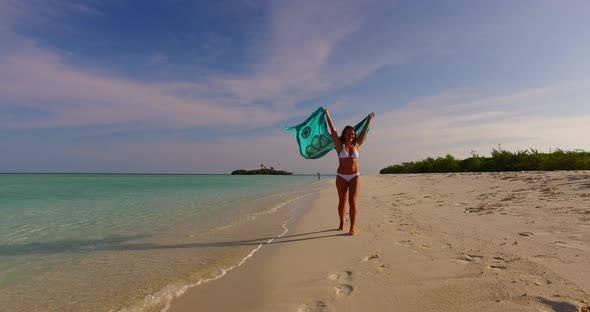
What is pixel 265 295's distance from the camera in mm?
3160

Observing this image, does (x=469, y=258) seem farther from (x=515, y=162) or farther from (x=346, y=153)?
(x=515, y=162)

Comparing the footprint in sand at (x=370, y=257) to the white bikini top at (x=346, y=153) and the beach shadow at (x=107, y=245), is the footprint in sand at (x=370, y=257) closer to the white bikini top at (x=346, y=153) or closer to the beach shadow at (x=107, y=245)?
the beach shadow at (x=107, y=245)

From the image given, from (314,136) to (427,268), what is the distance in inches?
206

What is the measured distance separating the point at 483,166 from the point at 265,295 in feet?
88.9

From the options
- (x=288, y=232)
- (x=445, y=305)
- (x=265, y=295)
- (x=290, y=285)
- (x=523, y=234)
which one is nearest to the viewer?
(x=445, y=305)

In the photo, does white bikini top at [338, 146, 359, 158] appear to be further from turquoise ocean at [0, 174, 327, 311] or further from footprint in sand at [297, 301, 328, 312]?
footprint in sand at [297, 301, 328, 312]

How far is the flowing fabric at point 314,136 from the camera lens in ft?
26.6

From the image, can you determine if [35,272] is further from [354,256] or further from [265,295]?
[354,256]

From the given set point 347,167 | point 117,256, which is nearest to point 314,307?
point 117,256

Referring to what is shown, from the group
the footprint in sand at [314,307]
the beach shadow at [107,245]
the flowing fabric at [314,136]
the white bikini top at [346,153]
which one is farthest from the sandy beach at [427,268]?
the flowing fabric at [314,136]

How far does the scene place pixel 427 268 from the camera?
11.6ft

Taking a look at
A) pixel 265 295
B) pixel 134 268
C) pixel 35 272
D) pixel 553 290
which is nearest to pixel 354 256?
pixel 265 295

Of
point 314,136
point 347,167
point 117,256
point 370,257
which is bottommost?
point 117,256

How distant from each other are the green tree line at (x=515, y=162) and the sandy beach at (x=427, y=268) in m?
14.6
